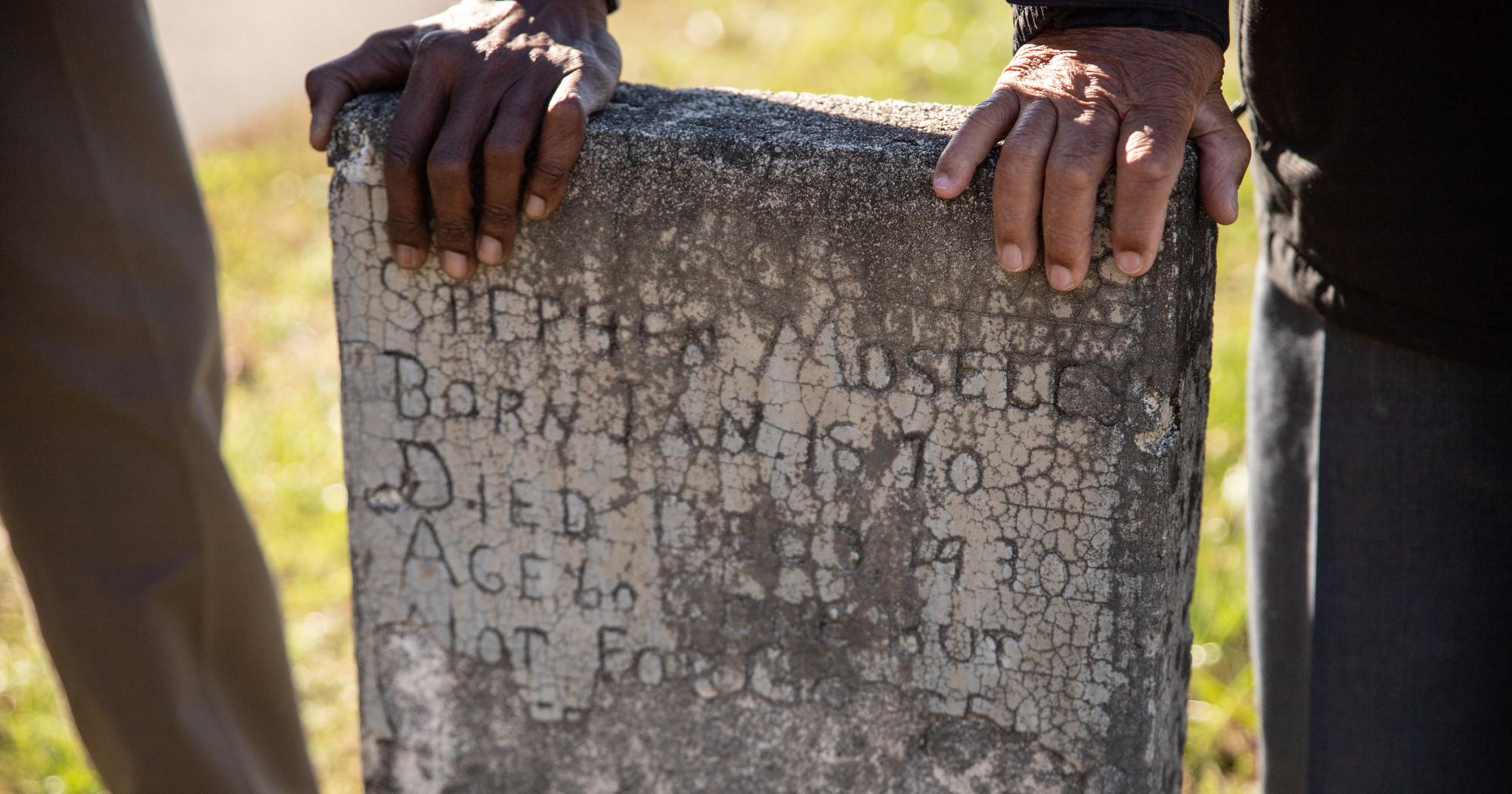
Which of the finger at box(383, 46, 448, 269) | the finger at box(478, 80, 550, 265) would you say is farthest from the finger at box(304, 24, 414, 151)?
the finger at box(478, 80, 550, 265)

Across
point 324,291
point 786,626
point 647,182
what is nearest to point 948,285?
point 647,182

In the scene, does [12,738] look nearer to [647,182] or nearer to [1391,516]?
[647,182]

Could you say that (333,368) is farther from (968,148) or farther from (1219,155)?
(1219,155)

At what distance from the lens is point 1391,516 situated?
4.91 ft

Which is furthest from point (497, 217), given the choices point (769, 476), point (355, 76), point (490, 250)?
point (769, 476)

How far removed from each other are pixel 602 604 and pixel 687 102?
2.12 ft

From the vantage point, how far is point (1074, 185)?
1.17 meters

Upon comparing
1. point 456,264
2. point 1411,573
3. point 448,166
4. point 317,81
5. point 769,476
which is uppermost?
point 317,81

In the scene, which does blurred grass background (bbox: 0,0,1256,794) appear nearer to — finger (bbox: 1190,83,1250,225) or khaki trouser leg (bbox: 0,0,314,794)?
khaki trouser leg (bbox: 0,0,314,794)

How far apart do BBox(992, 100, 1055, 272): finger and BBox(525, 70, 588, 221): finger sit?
0.46 m

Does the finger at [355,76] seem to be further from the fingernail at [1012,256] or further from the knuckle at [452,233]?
the fingernail at [1012,256]

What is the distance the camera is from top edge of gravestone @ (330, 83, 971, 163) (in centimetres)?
135

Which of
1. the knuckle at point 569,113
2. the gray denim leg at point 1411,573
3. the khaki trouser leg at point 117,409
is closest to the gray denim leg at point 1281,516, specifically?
the gray denim leg at point 1411,573

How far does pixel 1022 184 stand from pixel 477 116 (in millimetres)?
600
